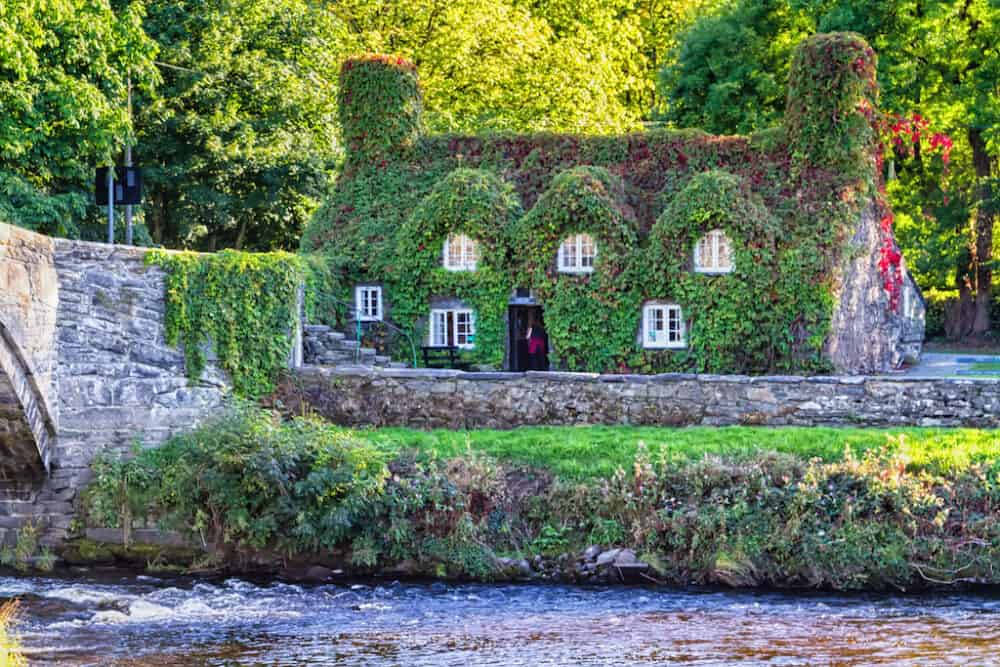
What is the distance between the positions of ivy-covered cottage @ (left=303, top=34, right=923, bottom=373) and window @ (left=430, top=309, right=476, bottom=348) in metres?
0.03

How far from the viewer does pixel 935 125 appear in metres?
40.3

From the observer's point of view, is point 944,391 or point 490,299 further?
point 490,299

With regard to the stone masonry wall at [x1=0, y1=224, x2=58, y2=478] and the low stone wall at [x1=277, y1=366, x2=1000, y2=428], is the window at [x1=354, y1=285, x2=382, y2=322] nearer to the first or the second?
the low stone wall at [x1=277, y1=366, x2=1000, y2=428]

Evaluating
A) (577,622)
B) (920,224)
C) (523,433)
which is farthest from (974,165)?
(577,622)

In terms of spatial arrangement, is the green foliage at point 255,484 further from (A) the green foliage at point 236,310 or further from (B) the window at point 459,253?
(B) the window at point 459,253

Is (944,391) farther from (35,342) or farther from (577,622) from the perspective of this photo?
(35,342)

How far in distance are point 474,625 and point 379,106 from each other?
17.3 meters

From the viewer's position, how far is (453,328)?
30359 mm

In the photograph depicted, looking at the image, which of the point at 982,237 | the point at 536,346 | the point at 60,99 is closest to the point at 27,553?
the point at 60,99

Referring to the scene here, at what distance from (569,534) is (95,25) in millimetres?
15727

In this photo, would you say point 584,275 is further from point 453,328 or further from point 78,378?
point 78,378

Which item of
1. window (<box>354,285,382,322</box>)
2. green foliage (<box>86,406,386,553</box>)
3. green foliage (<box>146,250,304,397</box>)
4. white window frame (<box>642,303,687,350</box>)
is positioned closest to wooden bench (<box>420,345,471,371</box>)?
window (<box>354,285,382,322</box>)

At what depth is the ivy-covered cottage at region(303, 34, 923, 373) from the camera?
28.6 m

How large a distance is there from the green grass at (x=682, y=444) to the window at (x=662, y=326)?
19.3 ft
